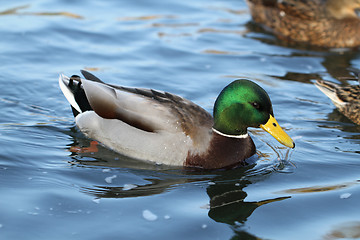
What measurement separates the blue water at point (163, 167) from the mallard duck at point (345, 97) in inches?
5.7

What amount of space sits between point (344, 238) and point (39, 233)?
2347 millimetres

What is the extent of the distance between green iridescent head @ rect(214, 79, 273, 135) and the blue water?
1.52ft

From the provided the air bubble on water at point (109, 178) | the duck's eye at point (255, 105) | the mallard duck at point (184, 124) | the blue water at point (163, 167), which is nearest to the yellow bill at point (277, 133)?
the mallard duck at point (184, 124)

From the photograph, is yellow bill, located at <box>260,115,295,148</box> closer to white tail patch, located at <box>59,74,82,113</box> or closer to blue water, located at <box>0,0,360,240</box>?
blue water, located at <box>0,0,360,240</box>

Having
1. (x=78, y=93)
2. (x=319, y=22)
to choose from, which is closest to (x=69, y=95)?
(x=78, y=93)

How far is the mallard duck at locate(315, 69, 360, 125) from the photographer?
8.07 metres

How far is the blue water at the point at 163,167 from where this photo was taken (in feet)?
18.1

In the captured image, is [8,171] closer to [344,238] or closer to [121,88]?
[121,88]

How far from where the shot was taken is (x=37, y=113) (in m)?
7.99

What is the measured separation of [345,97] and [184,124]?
2.55 metres

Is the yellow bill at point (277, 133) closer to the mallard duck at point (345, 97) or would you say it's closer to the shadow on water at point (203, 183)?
the shadow on water at point (203, 183)

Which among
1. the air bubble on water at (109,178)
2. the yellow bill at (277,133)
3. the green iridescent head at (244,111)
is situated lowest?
the air bubble on water at (109,178)

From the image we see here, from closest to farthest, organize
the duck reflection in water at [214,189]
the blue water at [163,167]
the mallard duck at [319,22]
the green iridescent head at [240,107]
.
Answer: the blue water at [163,167] < the duck reflection in water at [214,189] < the green iridescent head at [240,107] < the mallard duck at [319,22]

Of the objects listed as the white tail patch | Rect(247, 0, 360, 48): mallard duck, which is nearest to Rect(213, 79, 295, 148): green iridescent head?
the white tail patch
